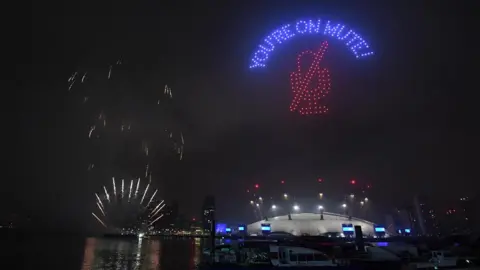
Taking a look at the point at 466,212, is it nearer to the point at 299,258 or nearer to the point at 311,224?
the point at 311,224

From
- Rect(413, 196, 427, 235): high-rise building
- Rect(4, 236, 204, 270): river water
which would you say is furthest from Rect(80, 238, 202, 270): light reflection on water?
Rect(413, 196, 427, 235): high-rise building

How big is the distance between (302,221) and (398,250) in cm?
7391

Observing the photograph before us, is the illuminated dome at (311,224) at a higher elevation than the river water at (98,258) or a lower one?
higher

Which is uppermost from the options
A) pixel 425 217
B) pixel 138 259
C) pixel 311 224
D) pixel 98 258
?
pixel 425 217

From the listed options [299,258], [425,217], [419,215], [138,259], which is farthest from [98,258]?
[425,217]

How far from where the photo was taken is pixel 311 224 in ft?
384

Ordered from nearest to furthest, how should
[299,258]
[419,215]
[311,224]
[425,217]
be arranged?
1. [299,258]
2. [311,224]
3. [419,215]
4. [425,217]

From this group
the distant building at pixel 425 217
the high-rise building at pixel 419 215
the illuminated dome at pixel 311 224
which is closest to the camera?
the illuminated dome at pixel 311 224

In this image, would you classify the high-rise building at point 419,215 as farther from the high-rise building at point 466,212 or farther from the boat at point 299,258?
the boat at point 299,258

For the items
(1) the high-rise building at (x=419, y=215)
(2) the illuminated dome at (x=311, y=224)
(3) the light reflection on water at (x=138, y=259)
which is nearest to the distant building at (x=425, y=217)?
(1) the high-rise building at (x=419, y=215)

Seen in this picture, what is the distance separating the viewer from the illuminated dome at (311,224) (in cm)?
11456

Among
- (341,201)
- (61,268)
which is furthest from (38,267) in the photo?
(341,201)

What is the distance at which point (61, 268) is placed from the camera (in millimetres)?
37406

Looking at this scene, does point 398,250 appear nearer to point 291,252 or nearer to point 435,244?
point 291,252
